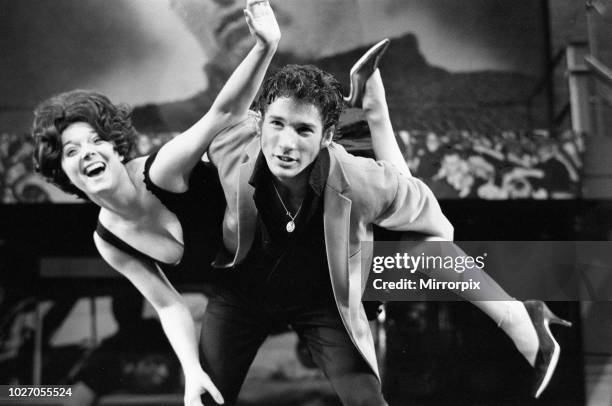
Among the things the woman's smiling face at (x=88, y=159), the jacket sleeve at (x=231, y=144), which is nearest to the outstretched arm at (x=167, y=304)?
the woman's smiling face at (x=88, y=159)

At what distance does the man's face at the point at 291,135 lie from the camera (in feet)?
9.85

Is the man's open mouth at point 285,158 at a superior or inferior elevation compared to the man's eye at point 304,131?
inferior

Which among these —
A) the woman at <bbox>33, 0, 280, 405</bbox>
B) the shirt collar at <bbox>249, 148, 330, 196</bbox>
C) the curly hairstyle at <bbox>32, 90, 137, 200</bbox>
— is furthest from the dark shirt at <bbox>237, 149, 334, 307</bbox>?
the curly hairstyle at <bbox>32, 90, 137, 200</bbox>

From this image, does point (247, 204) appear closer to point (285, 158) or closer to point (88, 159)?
point (285, 158)

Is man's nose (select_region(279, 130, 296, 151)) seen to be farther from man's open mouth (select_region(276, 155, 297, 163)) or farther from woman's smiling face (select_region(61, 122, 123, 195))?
woman's smiling face (select_region(61, 122, 123, 195))

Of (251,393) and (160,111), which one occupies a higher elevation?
(160,111)

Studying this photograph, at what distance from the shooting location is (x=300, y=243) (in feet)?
10.2

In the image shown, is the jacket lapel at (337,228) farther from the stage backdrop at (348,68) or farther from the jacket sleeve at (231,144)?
the jacket sleeve at (231,144)

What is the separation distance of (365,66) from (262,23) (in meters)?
0.54

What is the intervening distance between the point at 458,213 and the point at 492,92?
0.62 metres

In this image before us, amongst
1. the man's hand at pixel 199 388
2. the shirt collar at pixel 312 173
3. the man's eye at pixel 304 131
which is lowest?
the man's hand at pixel 199 388

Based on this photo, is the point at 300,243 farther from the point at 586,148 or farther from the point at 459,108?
the point at 586,148

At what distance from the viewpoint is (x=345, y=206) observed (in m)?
3.11

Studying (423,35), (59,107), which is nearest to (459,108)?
(423,35)
